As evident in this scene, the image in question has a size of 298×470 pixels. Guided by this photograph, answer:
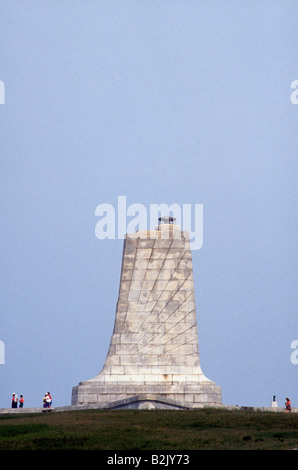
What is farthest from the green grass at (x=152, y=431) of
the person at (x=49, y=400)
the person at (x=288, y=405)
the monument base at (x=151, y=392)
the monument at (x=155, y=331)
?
the person at (x=49, y=400)

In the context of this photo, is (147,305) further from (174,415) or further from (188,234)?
(174,415)

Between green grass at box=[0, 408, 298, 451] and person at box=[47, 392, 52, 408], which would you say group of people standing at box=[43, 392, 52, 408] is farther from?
green grass at box=[0, 408, 298, 451]

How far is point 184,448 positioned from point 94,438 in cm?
227

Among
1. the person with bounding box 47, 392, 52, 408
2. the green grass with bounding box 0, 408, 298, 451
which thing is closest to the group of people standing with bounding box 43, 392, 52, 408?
the person with bounding box 47, 392, 52, 408

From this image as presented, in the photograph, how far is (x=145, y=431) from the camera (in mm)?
18156

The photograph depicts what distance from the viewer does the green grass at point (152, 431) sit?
1634cm

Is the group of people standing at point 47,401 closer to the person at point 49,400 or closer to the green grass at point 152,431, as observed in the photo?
the person at point 49,400

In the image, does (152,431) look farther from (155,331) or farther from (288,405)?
(155,331)

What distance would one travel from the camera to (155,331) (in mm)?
28641

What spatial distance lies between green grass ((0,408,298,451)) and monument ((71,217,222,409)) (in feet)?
15.5

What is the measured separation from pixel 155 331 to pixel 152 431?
10.5 metres

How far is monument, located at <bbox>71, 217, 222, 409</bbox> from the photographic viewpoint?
27312 millimetres

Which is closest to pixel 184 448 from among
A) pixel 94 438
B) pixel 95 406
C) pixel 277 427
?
pixel 94 438
